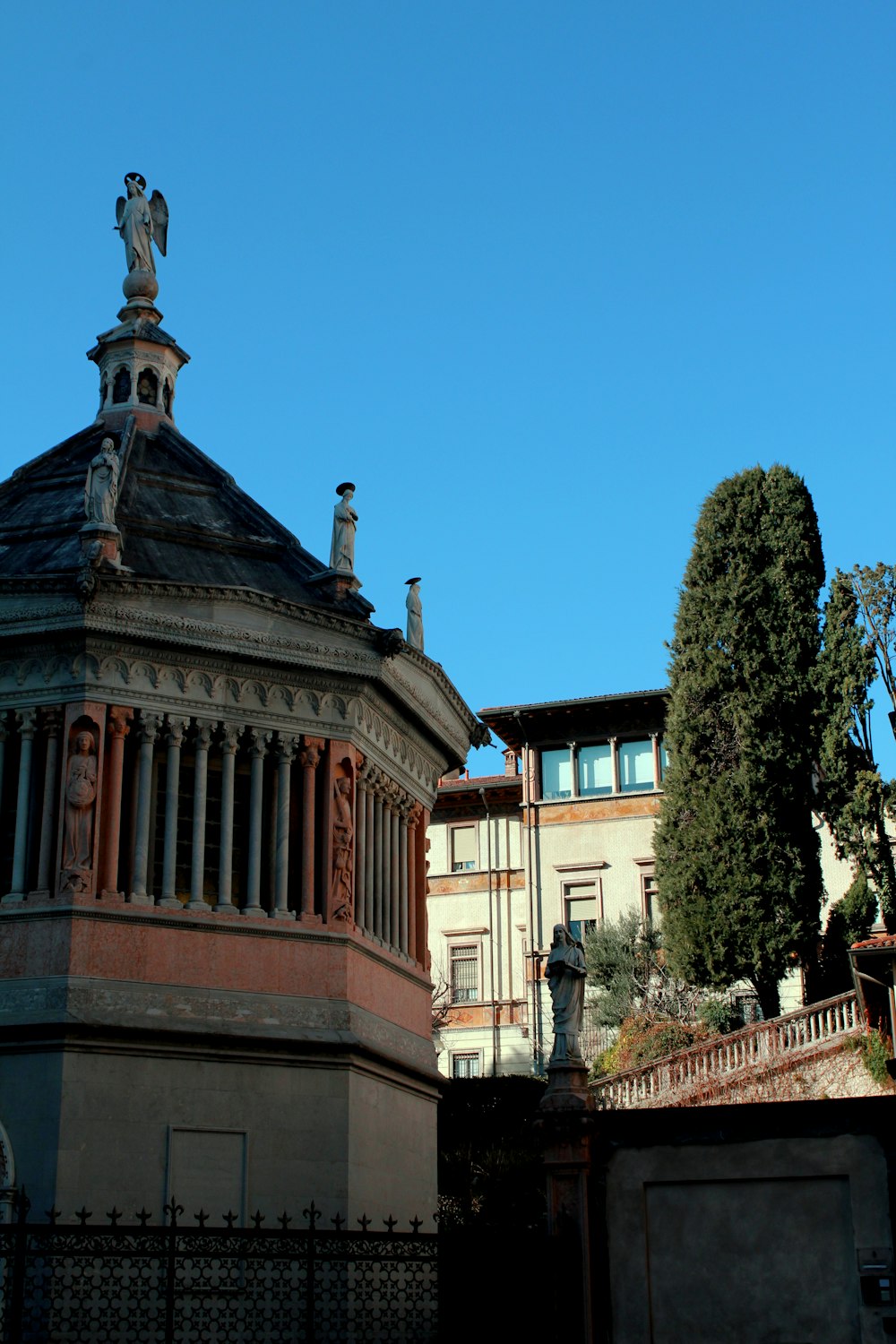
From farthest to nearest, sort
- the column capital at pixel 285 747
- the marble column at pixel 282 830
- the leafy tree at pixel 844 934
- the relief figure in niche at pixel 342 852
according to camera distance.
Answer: the leafy tree at pixel 844 934 < the column capital at pixel 285 747 < the relief figure in niche at pixel 342 852 < the marble column at pixel 282 830

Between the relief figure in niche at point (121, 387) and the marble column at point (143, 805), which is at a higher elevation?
the relief figure in niche at point (121, 387)

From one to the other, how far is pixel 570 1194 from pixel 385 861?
31.2 feet

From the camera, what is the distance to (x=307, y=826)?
76.0ft

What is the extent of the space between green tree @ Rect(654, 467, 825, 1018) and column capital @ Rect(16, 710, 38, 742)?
2098 centimetres

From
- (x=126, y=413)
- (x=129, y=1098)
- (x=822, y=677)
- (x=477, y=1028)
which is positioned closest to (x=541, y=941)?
(x=477, y=1028)

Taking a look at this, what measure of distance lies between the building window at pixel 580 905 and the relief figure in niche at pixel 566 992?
3195cm

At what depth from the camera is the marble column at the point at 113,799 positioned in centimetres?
2177

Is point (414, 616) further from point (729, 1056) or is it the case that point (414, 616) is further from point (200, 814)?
point (729, 1056)

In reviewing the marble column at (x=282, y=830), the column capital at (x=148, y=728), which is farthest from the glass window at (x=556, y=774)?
the column capital at (x=148, y=728)

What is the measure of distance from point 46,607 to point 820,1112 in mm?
12078

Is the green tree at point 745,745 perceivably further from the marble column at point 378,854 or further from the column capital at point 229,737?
the column capital at point 229,737

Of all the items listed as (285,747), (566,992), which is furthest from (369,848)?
(566,992)

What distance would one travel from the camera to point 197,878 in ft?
Answer: 72.9

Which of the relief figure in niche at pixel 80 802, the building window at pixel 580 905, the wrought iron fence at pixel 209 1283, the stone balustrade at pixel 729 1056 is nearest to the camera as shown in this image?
the wrought iron fence at pixel 209 1283
